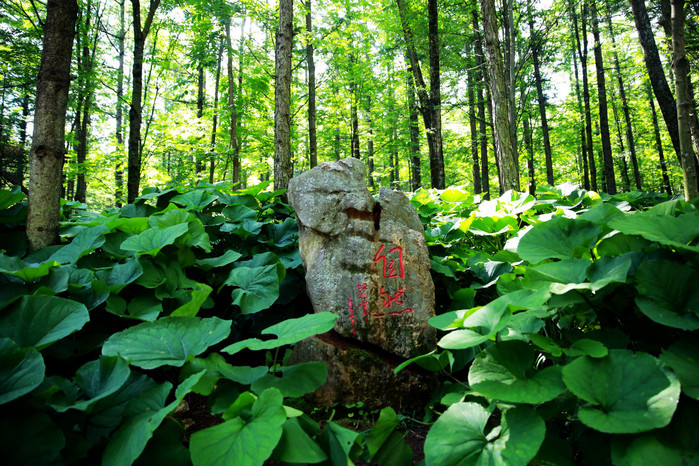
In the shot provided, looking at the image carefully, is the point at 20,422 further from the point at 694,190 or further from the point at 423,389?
the point at 694,190

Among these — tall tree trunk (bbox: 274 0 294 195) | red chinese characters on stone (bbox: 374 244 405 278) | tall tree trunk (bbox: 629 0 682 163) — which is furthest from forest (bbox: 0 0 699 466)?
tall tree trunk (bbox: 629 0 682 163)

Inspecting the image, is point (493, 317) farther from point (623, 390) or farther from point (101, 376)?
point (101, 376)

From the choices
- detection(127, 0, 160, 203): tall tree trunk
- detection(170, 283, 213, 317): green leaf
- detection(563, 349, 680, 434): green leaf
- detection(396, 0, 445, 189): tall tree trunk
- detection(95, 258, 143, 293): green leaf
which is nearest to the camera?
detection(563, 349, 680, 434): green leaf

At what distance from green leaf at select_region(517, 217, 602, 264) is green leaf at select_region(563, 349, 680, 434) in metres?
0.60

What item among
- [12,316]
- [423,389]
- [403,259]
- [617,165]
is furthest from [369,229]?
[617,165]

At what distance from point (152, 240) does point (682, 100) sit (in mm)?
5795

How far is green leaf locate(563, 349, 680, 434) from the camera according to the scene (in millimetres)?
997

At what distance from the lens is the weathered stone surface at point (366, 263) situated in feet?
8.00

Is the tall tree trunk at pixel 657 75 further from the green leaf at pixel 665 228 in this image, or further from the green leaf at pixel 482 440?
the green leaf at pixel 482 440

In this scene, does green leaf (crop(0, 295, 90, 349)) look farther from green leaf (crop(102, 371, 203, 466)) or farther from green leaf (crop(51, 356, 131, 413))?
green leaf (crop(102, 371, 203, 466))

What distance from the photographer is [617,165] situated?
843 inches

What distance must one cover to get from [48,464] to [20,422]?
160 millimetres

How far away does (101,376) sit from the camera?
4.33 feet

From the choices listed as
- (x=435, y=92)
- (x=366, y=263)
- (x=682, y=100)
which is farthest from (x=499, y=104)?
(x=366, y=263)
